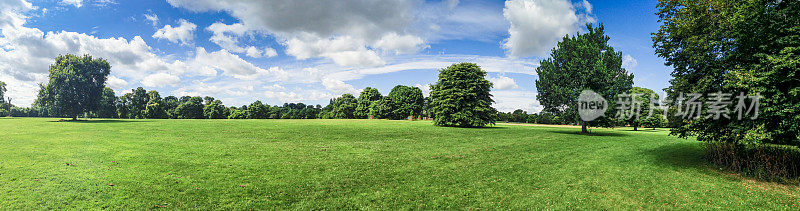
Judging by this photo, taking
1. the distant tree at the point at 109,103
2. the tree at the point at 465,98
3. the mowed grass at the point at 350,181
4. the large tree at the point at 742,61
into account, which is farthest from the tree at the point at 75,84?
the large tree at the point at 742,61

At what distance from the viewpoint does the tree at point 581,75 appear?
1051 inches

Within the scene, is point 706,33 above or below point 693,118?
above

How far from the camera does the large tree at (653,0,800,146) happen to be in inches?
354

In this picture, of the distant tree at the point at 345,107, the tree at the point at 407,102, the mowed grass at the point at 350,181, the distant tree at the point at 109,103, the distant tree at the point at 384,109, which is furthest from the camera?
the distant tree at the point at 345,107

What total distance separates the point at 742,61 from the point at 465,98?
24.5 metres

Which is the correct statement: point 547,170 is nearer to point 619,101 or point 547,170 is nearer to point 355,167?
point 355,167

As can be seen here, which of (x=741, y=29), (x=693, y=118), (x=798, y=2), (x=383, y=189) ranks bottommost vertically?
(x=383, y=189)

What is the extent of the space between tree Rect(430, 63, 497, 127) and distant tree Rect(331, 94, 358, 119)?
151 ft

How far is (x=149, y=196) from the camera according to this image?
7055 mm

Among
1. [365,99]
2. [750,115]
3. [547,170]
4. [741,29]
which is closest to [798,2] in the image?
[741,29]

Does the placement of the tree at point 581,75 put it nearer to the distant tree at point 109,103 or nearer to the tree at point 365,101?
the tree at point 365,101

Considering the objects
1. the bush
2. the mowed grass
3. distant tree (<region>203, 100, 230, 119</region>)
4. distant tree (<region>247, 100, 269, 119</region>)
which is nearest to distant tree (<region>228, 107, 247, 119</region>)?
distant tree (<region>247, 100, 269, 119</region>)

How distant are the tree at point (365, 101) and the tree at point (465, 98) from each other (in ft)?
131

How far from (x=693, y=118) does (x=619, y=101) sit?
17.4 m
